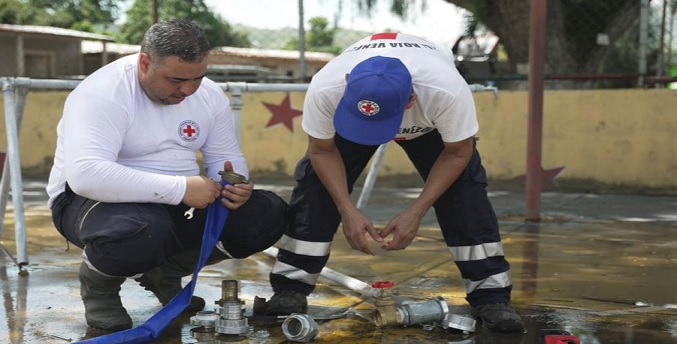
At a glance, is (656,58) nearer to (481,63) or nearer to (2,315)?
(481,63)

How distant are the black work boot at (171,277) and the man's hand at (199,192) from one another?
39 centimetres

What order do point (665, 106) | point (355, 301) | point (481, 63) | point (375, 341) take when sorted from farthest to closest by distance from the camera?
point (481, 63), point (665, 106), point (355, 301), point (375, 341)

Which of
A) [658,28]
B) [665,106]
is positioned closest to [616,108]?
[665,106]

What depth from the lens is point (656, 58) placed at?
8.98m

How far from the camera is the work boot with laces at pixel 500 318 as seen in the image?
10.4 feet

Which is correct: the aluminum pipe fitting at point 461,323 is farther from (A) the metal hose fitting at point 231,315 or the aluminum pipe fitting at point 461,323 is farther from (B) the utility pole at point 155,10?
(B) the utility pole at point 155,10

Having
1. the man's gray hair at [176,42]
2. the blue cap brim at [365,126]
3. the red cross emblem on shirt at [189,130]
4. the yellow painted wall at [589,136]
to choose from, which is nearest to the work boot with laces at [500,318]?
the blue cap brim at [365,126]

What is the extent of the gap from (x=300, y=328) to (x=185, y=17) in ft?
45.3

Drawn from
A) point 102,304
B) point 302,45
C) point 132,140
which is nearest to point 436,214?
point 132,140

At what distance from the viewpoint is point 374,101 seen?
291 cm

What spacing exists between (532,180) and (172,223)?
327 cm

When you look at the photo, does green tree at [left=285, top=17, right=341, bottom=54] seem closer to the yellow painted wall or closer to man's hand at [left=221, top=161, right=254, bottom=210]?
the yellow painted wall

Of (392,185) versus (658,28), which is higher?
(658,28)

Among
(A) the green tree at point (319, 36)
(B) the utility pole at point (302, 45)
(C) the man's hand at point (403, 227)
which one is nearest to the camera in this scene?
(C) the man's hand at point (403, 227)
